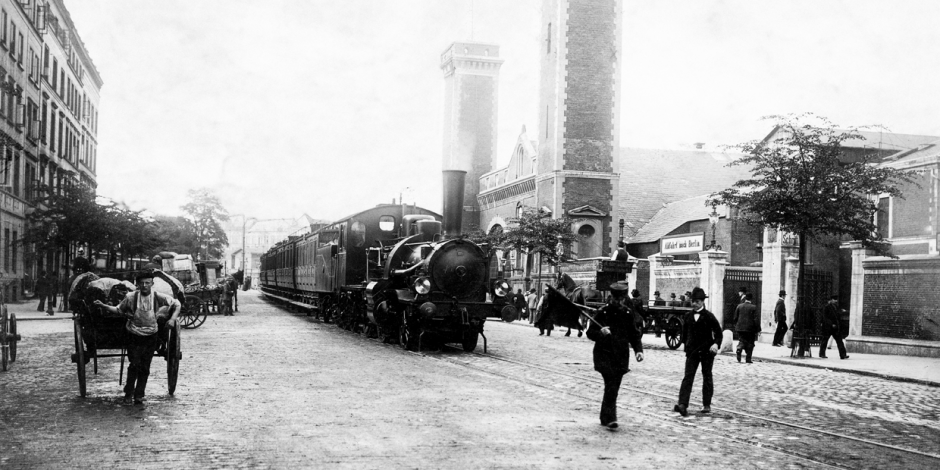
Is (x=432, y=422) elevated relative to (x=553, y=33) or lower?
lower

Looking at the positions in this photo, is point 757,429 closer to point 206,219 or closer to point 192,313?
point 192,313

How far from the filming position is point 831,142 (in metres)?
19.6

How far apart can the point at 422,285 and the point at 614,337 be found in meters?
8.08

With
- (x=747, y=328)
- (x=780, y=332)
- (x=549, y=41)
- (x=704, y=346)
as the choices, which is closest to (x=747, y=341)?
(x=747, y=328)

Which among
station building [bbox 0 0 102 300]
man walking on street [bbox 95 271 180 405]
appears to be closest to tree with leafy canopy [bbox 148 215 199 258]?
station building [bbox 0 0 102 300]

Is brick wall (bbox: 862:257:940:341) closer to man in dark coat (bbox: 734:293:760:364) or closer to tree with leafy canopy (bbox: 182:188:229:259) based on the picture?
man in dark coat (bbox: 734:293:760:364)

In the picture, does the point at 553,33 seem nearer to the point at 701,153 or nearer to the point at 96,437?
the point at 701,153

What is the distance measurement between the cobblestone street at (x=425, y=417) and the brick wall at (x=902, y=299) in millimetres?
6048

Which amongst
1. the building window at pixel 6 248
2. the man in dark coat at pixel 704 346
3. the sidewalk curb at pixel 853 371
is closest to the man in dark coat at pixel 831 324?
the sidewalk curb at pixel 853 371

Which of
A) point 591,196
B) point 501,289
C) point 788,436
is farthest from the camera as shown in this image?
point 591,196

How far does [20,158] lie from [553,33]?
24.9 m

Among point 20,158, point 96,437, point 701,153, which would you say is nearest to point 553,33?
point 701,153

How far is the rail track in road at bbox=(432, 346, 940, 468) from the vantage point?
745 cm

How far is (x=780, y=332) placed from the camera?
22.3 m
